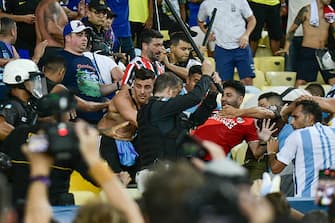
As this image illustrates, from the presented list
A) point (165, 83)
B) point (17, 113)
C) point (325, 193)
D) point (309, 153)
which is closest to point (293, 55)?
point (309, 153)

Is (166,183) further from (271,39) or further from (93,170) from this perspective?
(271,39)

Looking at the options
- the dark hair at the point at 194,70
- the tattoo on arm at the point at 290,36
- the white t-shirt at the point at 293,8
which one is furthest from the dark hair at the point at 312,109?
the white t-shirt at the point at 293,8

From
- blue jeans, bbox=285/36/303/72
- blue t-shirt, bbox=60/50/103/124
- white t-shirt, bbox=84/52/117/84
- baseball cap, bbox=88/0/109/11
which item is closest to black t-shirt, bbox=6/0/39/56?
baseball cap, bbox=88/0/109/11

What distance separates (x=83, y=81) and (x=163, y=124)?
230cm

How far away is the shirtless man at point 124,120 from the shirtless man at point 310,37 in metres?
4.72

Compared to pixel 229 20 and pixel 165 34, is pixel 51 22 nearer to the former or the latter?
pixel 229 20

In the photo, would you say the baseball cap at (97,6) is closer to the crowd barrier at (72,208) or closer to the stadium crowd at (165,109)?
the stadium crowd at (165,109)

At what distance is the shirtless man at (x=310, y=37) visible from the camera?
16.2m

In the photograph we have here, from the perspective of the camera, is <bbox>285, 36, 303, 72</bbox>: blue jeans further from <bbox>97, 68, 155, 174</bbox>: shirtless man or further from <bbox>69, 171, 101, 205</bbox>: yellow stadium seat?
<bbox>69, 171, 101, 205</bbox>: yellow stadium seat

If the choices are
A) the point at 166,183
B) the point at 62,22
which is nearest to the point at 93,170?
the point at 166,183

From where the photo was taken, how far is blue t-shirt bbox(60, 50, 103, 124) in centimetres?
1268

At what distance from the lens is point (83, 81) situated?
12.7 metres

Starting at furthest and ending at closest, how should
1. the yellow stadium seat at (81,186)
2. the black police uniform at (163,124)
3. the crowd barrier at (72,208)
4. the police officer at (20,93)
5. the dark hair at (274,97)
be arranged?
the dark hair at (274,97), the police officer at (20,93), the yellow stadium seat at (81,186), the black police uniform at (163,124), the crowd barrier at (72,208)

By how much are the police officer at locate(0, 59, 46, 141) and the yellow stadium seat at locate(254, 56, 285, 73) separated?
5.75 m
